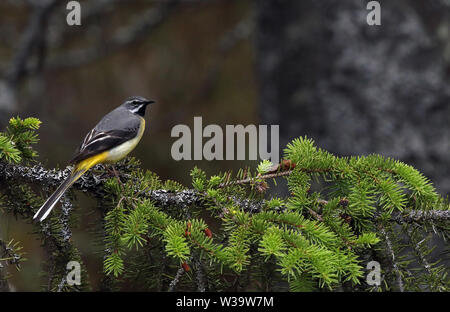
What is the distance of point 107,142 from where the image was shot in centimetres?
345

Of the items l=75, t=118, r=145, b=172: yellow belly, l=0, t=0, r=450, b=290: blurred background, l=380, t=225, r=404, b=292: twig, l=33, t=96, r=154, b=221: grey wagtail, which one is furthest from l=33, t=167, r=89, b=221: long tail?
l=0, t=0, r=450, b=290: blurred background

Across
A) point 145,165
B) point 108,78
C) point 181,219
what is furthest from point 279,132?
point 108,78

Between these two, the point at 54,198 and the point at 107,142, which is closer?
the point at 54,198

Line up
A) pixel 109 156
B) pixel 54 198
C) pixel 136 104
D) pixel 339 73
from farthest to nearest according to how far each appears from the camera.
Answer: pixel 339 73 < pixel 136 104 < pixel 109 156 < pixel 54 198

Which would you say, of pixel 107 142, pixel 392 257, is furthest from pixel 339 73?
pixel 392 257

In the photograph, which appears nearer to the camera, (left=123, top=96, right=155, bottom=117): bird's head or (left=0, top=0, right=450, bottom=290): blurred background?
(left=123, top=96, right=155, bottom=117): bird's head

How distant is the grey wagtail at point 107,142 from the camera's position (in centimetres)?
271

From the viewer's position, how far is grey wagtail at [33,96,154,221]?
8.87 ft

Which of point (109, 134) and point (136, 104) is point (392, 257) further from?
point (136, 104)

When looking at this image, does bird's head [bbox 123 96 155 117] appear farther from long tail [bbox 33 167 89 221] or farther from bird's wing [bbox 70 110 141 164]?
long tail [bbox 33 167 89 221]

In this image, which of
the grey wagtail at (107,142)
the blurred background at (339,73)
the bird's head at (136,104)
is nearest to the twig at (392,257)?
the grey wagtail at (107,142)

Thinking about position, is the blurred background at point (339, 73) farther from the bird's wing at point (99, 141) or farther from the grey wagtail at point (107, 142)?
the bird's wing at point (99, 141)
